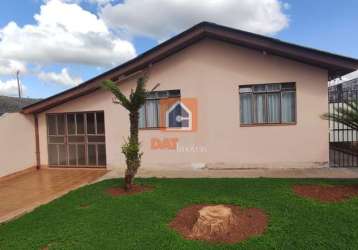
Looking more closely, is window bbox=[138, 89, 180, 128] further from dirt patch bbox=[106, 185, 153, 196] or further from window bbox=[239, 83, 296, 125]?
dirt patch bbox=[106, 185, 153, 196]

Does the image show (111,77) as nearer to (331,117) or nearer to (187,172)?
(187,172)

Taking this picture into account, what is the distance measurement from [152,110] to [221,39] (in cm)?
377

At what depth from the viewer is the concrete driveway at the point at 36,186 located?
23.6 feet

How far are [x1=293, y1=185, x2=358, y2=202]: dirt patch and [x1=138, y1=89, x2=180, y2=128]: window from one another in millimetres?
5633

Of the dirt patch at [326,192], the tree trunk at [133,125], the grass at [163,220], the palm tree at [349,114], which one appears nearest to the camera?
the grass at [163,220]

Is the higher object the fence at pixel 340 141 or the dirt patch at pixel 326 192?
the fence at pixel 340 141

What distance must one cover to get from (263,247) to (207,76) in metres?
6.92

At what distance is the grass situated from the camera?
4480mm

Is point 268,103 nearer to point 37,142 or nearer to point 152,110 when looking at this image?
point 152,110

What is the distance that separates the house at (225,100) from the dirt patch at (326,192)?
2578mm

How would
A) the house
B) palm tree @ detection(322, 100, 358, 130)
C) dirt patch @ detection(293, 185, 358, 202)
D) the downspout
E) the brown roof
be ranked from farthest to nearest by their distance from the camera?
the downspout < the house < the brown roof < palm tree @ detection(322, 100, 358, 130) < dirt patch @ detection(293, 185, 358, 202)

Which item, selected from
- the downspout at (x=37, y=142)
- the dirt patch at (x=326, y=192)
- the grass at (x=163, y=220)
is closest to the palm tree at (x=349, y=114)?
the dirt patch at (x=326, y=192)

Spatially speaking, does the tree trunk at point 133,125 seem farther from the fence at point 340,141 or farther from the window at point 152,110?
the fence at point 340,141

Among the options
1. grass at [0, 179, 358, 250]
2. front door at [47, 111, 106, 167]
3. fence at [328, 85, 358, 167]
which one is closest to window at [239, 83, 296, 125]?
fence at [328, 85, 358, 167]
